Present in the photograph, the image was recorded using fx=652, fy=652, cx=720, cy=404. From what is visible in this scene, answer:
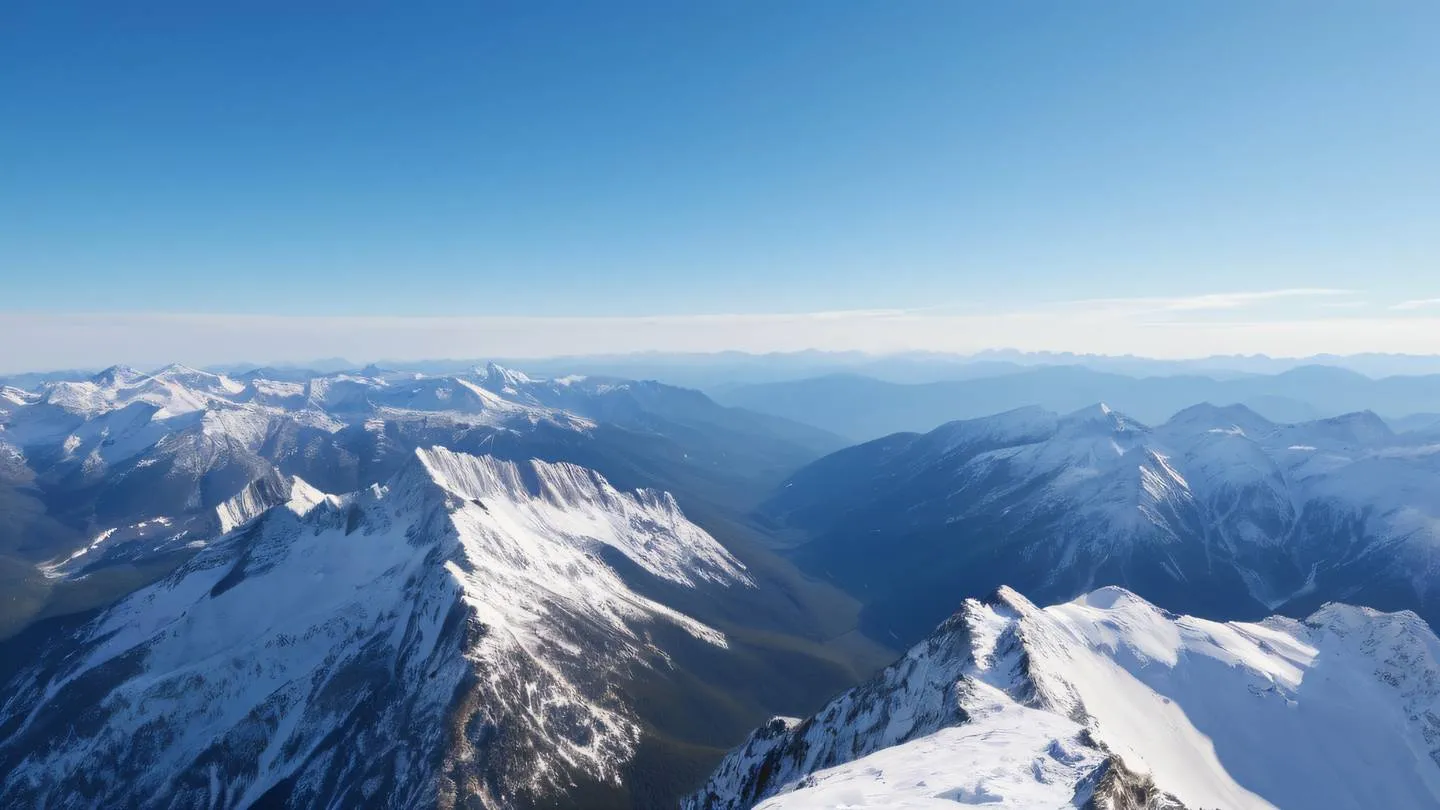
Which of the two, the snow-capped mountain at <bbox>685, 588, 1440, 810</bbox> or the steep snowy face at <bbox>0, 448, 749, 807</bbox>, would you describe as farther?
the steep snowy face at <bbox>0, 448, 749, 807</bbox>

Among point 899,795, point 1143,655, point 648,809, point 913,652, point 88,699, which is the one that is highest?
point 899,795

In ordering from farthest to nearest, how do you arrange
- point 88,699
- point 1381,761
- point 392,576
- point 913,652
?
1. point 392,576
2. point 88,699
3. point 1381,761
4. point 913,652

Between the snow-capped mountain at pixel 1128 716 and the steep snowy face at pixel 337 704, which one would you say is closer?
the snow-capped mountain at pixel 1128 716

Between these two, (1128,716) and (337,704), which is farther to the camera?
(337,704)

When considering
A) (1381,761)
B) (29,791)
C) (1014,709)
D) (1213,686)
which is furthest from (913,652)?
(29,791)

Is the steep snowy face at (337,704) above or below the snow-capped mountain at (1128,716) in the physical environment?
below

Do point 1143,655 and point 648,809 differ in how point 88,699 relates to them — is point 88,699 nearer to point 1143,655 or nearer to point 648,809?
point 648,809

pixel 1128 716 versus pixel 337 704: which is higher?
pixel 1128 716

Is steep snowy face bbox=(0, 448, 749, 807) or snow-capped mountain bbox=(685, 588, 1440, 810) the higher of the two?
snow-capped mountain bbox=(685, 588, 1440, 810)
